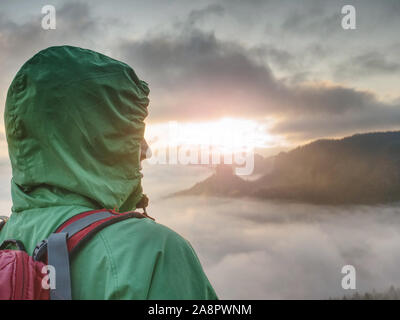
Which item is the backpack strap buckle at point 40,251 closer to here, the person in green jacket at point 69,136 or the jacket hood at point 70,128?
the person in green jacket at point 69,136

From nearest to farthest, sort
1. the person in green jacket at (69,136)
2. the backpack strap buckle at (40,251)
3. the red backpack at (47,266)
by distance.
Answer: the red backpack at (47,266) → the backpack strap buckle at (40,251) → the person in green jacket at (69,136)

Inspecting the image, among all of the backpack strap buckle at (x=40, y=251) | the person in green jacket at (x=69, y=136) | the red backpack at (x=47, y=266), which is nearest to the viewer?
the red backpack at (x=47, y=266)

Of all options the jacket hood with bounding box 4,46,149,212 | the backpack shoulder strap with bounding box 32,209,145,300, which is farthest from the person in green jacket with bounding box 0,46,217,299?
the backpack shoulder strap with bounding box 32,209,145,300

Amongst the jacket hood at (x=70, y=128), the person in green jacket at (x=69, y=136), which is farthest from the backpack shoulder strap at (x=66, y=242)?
the jacket hood at (x=70, y=128)

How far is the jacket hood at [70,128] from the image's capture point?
6.45ft

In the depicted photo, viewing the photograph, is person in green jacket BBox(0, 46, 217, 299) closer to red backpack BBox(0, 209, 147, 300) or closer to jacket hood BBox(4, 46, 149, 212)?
jacket hood BBox(4, 46, 149, 212)

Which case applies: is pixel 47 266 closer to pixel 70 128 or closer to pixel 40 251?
pixel 40 251

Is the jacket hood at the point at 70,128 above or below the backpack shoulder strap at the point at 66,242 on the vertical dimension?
above

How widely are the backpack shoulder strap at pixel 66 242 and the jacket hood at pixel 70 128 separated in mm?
337

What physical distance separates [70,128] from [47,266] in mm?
846

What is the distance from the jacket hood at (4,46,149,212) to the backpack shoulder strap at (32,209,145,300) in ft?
1.10

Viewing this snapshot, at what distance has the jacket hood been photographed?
1965mm

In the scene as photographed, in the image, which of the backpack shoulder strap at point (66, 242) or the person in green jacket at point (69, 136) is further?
the person in green jacket at point (69, 136)

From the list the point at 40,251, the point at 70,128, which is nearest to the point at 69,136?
the point at 70,128
